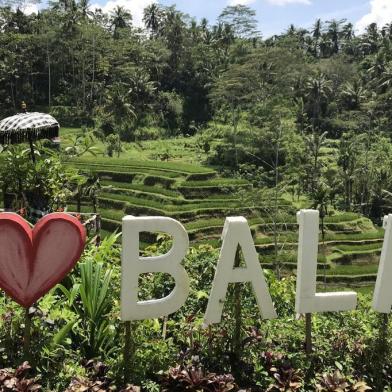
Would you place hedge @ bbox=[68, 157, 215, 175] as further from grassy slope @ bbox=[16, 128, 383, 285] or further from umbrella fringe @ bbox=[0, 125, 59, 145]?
umbrella fringe @ bbox=[0, 125, 59, 145]

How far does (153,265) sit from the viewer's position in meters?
4.02

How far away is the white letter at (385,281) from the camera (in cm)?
430

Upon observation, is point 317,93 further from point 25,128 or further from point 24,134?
point 25,128

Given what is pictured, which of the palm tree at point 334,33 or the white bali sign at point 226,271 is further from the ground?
the palm tree at point 334,33

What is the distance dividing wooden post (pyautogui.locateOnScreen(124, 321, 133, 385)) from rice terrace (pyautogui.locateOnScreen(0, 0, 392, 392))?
17 mm

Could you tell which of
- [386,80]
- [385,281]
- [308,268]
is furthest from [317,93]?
[308,268]

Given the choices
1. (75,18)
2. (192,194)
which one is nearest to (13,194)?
(192,194)

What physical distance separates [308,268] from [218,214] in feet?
63.7

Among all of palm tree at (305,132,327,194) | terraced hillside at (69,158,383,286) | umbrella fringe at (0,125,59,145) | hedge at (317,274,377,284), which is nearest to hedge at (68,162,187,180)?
terraced hillside at (69,158,383,286)

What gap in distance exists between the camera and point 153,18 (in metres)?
57.3

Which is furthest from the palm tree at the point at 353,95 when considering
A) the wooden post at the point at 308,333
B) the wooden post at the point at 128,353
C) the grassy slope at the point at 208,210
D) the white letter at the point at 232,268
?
the wooden post at the point at 128,353

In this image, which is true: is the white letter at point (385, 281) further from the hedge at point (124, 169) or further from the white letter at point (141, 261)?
the hedge at point (124, 169)

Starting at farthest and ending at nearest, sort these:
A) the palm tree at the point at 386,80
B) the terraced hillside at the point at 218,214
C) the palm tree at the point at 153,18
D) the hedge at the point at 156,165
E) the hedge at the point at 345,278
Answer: the palm tree at the point at 153,18 < the palm tree at the point at 386,80 < the hedge at the point at 156,165 < the terraced hillside at the point at 218,214 < the hedge at the point at 345,278

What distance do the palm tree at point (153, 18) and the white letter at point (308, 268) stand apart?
55.7 m
